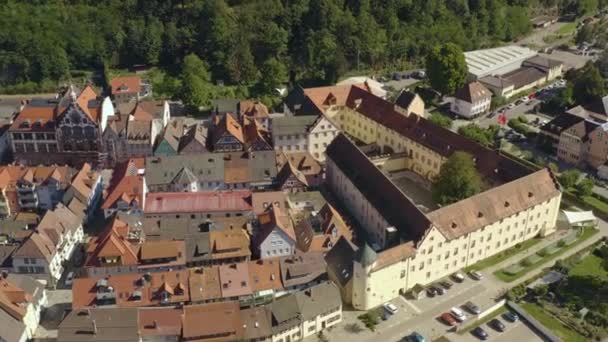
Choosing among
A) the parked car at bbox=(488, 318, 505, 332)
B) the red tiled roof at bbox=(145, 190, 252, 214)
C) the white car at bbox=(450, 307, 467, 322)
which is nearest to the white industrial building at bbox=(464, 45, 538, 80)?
the red tiled roof at bbox=(145, 190, 252, 214)

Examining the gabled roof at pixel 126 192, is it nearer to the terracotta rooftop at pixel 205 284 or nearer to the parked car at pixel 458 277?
the terracotta rooftop at pixel 205 284

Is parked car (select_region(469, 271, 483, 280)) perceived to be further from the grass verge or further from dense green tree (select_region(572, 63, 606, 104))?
dense green tree (select_region(572, 63, 606, 104))

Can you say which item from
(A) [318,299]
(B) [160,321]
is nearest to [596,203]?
(A) [318,299]

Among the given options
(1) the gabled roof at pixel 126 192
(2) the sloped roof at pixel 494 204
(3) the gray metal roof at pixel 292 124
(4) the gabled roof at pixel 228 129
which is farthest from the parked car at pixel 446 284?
(4) the gabled roof at pixel 228 129

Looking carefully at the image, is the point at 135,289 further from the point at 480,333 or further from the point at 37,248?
the point at 480,333

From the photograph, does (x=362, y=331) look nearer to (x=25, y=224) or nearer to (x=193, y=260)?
(x=193, y=260)
